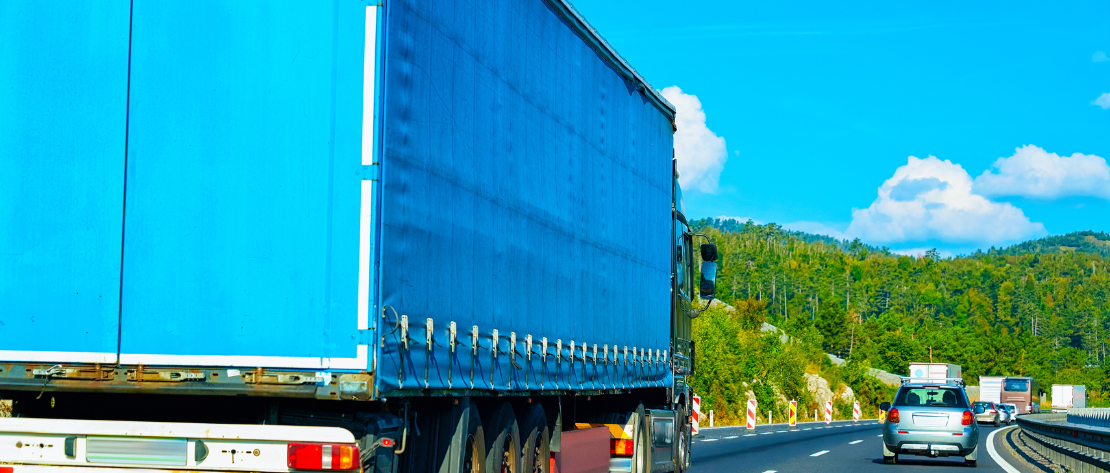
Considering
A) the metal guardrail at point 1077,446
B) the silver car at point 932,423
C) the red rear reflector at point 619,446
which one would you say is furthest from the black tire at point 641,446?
the silver car at point 932,423

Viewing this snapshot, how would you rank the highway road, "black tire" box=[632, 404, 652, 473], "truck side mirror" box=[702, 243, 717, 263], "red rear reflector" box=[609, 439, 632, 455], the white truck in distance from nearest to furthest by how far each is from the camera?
"red rear reflector" box=[609, 439, 632, 455] → "black tire" box=[632, 404, 652, 473] → "truck side mirror" box=[702, 243, 717, 263] → the highway road → the white truck in distance

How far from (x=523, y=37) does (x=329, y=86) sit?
3.00 m

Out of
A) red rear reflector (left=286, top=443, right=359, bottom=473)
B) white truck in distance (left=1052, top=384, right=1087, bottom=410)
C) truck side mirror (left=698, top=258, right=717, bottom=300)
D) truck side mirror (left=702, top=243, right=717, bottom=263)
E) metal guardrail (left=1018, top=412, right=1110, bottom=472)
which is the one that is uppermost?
truck side mirror (left=702, top=243, right=717, bottom=263)

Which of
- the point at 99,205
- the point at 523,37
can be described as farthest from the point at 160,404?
the point at 523,37

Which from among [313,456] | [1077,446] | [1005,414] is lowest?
[1005,414]

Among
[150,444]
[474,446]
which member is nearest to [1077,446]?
[474,446]

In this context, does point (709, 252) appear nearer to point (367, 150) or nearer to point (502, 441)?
point (502, 441)

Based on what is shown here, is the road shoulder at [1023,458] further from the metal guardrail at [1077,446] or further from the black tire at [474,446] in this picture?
the black tire at [474,446]

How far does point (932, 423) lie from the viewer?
21.4 meters

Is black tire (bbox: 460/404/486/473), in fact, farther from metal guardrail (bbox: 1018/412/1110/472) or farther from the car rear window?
the car rear window

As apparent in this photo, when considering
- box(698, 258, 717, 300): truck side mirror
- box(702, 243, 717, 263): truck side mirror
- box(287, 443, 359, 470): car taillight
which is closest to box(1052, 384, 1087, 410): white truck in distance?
box(698, 258, 717, 300): truck side mirror

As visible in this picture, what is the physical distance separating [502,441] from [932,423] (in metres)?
14.0

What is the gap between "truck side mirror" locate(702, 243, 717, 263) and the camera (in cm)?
1555

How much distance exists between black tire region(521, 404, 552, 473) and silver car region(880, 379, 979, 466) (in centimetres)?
1197
